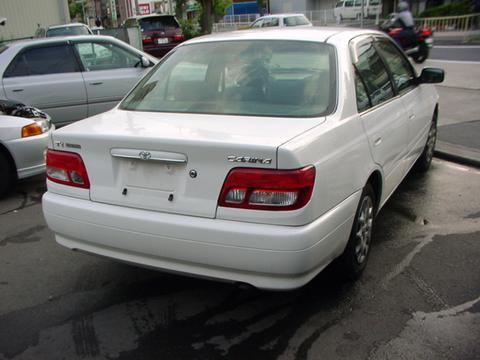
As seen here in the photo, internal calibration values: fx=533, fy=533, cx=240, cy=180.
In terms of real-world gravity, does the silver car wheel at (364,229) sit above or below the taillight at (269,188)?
below

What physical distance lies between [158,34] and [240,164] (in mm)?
17919

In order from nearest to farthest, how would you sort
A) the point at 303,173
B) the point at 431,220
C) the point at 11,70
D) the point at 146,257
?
the point at 303,173 < the point at 146,257 < the point at 431,220 < the point at 11,70

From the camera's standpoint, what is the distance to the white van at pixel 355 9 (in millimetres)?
38469

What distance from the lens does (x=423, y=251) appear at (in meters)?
4.05

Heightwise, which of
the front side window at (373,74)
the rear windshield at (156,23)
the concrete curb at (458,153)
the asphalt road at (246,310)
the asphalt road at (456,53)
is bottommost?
the asphalt road at (456,53)

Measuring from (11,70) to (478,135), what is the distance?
6.51 metres

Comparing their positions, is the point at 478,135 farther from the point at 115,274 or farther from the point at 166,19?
the point at 166,19

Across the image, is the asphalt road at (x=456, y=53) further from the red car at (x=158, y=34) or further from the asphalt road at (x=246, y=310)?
the asphalt road at (x=246, y=310)

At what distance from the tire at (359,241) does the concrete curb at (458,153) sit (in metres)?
3.02

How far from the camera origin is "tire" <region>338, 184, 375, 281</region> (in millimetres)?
3334

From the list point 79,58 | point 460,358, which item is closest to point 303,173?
point 460,358

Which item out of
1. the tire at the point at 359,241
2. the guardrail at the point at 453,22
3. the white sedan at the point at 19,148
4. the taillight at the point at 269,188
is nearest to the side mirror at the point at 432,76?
the tire at the point at 359,241

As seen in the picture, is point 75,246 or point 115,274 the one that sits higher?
point 75,246

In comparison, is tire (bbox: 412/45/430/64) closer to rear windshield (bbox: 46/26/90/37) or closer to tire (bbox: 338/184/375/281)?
rear windshield (bbox: 46/26/90/37)
